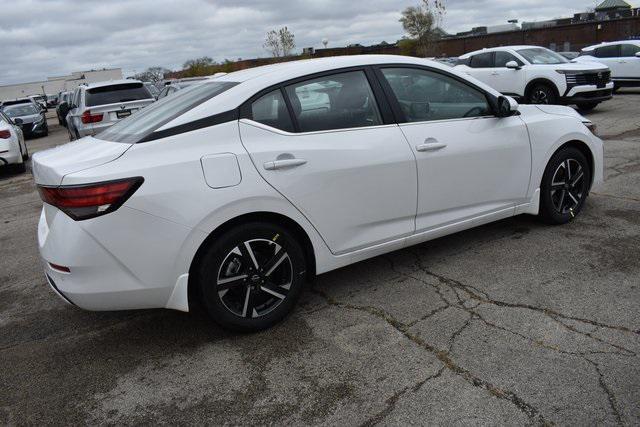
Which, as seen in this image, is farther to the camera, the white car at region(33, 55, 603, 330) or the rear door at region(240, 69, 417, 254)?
the rear door at region(240, 69, 417, 254)

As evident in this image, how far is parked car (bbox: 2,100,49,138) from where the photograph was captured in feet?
74.6

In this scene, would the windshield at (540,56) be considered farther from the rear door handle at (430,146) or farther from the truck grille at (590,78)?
the rear door handle at (430,146)

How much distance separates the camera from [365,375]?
114 inches

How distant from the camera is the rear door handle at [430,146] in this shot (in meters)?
3.83

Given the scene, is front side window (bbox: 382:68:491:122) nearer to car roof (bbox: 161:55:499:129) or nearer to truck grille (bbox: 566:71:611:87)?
car roof (bbox: 161:55:499:129)

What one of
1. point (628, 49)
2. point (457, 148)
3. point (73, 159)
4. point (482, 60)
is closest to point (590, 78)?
point (482, 60)

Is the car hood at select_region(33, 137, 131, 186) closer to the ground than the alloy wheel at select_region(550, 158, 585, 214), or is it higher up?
higher up

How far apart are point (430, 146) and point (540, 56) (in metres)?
11.3

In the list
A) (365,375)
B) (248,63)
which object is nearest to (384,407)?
(365,375)

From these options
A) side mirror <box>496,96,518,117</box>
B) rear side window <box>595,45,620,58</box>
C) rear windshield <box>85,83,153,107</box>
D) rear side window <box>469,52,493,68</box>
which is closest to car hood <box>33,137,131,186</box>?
side mirror <box>496,96,518,117</box>

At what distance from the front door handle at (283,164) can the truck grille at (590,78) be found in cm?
1124

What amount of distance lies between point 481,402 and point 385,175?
5.34 ft

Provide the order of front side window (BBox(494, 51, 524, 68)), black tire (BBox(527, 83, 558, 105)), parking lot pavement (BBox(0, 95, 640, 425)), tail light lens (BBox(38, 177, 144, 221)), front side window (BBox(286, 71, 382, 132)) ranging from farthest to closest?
front side window (BBox(494, 51, 524, 68)) → black tire (BBox(527, 83, 558, 105)) → front side window (BBox(286, 71, 382, 132)) → tail light lens (BBox(38, 177, 144, 221)) → parking lot pavement (BBox(0, 95, 640, 425))

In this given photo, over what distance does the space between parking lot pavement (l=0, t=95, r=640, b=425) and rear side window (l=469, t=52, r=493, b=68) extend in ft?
34.6
